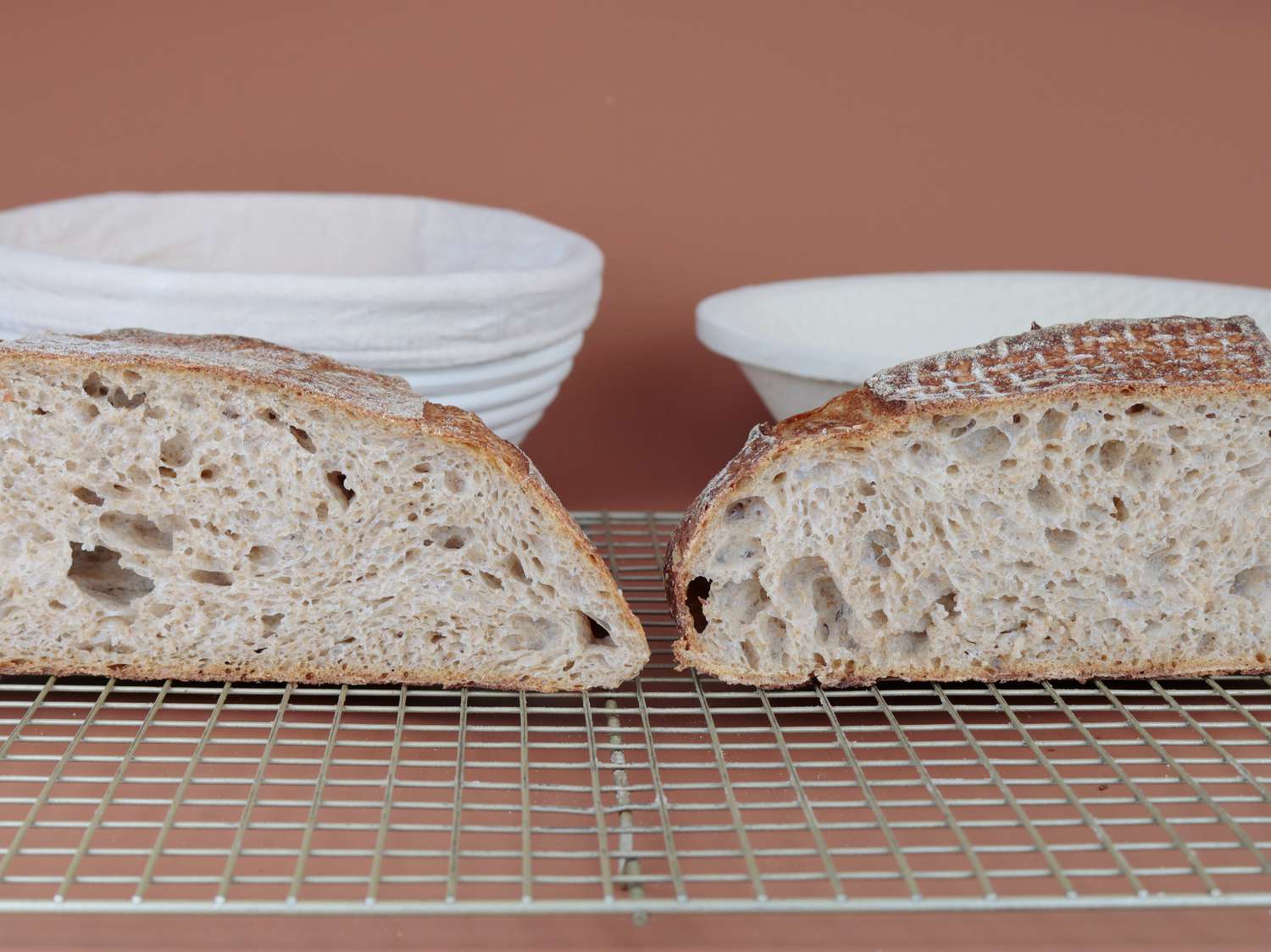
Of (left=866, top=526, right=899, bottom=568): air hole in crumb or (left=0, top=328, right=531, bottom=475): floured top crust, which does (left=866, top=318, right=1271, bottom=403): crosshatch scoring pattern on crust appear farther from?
(left=0, top=328, right=531, bottom=475): floured top crust

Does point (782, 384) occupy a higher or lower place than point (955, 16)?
lower

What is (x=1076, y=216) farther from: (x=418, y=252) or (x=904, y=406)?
(x=904, y=406)

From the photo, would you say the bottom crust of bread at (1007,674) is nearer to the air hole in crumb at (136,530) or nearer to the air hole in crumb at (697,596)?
the air hole in crumb at (697,596)

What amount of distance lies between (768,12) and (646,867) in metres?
2.58

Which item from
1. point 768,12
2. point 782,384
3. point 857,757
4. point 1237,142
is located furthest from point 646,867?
point 1237,142

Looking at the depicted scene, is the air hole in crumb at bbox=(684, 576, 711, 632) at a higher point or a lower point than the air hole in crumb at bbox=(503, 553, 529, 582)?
lower

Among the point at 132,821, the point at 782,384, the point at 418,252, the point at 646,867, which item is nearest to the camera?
the point at 646,867

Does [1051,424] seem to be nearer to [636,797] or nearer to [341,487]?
[636,797]

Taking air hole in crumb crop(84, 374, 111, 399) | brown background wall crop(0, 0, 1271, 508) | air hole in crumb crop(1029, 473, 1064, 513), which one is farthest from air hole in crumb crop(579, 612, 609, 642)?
brown background wall crop(0, 0, 1271, 508)

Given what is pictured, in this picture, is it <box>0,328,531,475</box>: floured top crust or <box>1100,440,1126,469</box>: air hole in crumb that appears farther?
<box>1100,440,1126,469</box>: air hole in crumb

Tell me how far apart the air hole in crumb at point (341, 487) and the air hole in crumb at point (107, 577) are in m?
0.33

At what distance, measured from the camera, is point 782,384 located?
2.67 metres

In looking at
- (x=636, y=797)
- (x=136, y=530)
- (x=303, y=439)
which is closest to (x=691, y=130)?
(x=303, y=439)

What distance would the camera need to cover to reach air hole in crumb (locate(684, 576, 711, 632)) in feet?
7.09
